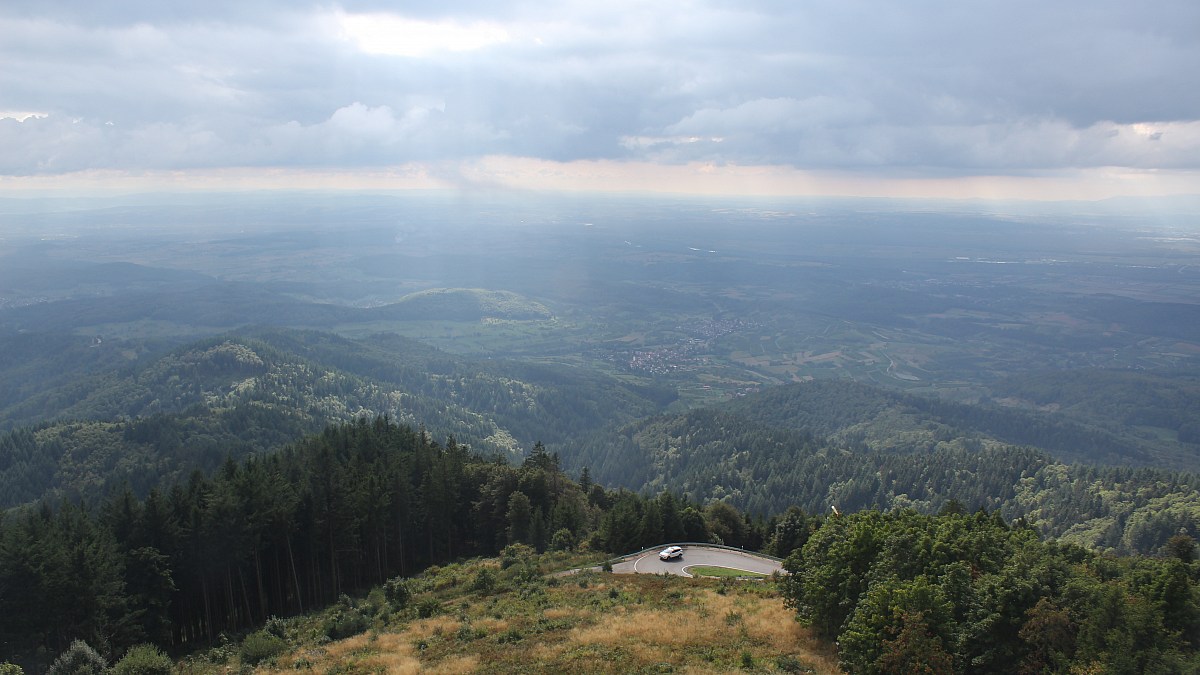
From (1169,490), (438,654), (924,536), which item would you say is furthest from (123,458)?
(1169,490)

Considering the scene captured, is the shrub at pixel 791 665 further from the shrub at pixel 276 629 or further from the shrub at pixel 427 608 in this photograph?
the shrub at pixel 276 629

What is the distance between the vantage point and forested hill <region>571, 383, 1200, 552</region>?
10356 centimetres

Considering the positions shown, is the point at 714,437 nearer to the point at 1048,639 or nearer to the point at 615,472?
the point at 615,472

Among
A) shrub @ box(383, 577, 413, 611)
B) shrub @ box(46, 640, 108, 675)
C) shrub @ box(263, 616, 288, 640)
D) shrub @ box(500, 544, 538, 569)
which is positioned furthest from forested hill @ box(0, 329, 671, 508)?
shrub @ box(46, 640, 108, 675)

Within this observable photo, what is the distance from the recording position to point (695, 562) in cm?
4988

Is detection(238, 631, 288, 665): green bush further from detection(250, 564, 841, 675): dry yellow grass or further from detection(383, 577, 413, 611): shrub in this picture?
detection(383, 577, 413, 611): shrub

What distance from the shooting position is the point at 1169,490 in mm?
106750

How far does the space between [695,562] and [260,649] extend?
29.8 metres

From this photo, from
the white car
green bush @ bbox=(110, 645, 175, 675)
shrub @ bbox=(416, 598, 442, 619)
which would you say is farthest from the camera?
the white car

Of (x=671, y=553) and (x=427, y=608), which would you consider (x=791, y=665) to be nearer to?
(x=427, y=608)

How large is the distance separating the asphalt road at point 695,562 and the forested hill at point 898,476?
61.2 meters

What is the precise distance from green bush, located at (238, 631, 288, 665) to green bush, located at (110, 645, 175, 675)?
10.1 ft

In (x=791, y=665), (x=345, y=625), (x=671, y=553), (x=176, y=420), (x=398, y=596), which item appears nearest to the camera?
(x=791, y=665)

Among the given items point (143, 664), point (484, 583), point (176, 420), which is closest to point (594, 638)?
point (484, 583)
